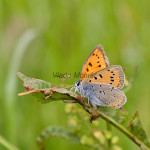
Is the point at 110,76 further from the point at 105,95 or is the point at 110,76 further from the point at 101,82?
the point at 105,95

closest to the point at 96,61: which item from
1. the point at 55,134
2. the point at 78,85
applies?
the point at 78,85

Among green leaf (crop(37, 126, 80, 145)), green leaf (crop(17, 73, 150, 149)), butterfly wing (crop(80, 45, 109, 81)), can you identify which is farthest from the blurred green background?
green leaf (crop(17, 73, 150, 149))

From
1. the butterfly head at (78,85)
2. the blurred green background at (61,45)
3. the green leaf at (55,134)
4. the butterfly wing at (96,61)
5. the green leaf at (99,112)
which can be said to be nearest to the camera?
the green leaf at (99,112)

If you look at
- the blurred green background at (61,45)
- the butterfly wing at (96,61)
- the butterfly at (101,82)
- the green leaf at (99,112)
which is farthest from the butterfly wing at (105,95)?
the blurred green background at (61,45)

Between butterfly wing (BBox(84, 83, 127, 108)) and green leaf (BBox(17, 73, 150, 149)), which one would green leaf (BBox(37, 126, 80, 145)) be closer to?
butterfly wing (BBox(84, 83, 127, 108))

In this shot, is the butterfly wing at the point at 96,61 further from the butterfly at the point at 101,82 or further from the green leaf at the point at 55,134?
the green leaf at the point at 55,134

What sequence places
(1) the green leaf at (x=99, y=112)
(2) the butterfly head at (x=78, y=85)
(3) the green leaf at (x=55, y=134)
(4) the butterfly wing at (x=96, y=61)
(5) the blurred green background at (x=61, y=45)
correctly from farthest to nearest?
(5) the blurred green background at (x=61, y=45) < (2) the butterfly head at (x=78, y=85) < (4) the butterfly wing at (x=96, y=61) < (3) the green leaf at (x=55, y=134) < (1) the green leaf at (x=99, y=112)

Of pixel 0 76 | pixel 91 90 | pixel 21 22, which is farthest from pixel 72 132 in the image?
pixel 21 22

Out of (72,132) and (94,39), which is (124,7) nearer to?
(94,39)
